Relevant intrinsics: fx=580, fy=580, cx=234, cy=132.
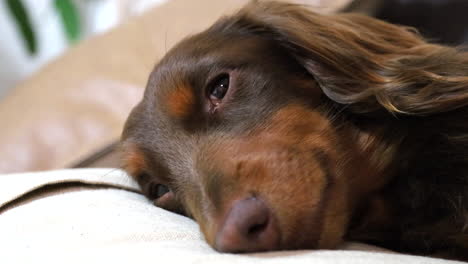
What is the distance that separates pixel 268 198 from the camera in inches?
42.1

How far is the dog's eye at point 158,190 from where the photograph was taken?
1.59 meters

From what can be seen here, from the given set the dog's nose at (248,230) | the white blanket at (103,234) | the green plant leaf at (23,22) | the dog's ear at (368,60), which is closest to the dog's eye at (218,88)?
the dog's ear at (368,60)

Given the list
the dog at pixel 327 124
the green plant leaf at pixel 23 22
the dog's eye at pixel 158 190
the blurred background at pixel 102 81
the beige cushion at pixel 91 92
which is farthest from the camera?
the green plant leaf at pixel 23 22

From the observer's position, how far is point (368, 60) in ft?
4.76

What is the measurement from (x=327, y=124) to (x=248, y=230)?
42 cm

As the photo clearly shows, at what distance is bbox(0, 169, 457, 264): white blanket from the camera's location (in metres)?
0.95

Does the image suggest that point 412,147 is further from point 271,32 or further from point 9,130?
point 9,130

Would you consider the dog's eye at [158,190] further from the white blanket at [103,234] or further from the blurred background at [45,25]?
the blurred background at [45,25]

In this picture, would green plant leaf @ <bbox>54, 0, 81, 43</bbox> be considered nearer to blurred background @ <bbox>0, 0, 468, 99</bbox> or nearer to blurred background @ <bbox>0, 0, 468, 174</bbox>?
blurred background @ <bbox>0, 0, 468, 99</bbox>

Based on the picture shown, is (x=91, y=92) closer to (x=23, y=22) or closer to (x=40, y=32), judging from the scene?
(x=23, y=22)

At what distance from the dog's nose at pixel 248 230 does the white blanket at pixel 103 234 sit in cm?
3

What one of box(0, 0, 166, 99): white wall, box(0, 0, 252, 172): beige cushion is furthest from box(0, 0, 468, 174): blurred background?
box(0, 0, 166, 99): white wall

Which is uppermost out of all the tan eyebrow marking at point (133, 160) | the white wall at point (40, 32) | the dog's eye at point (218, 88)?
the dog's eye at point (218, 88)

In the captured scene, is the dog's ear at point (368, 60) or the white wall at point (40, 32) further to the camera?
the white wall at point (40, 32)
